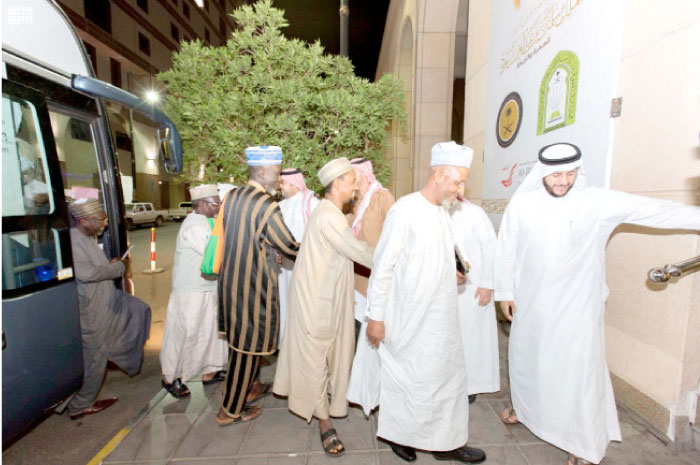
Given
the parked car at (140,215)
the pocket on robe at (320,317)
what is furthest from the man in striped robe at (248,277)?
the parked car at (140,215)

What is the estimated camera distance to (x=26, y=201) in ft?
8.07

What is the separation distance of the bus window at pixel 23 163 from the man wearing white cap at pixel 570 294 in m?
3.36

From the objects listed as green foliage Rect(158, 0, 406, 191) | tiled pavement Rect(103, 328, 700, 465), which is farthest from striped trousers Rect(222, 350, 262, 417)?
green foliage Rect(158, 0, 406, 191)

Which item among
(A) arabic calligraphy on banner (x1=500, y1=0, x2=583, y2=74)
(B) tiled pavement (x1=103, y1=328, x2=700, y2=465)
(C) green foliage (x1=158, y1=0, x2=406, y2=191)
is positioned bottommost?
(B) tiled pavement (x1=103, y1=328, x2=700, y2=465)

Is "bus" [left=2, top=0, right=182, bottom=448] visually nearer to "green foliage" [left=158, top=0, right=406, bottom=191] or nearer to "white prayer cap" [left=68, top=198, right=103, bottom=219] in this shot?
"white prayer cap" [left=68, top=198, right=103, bottom=219]

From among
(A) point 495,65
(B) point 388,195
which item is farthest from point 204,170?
(A) point 495,65

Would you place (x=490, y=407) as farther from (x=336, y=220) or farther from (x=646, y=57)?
(x=646, y=57)

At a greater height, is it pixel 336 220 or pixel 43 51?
pixel 43 51

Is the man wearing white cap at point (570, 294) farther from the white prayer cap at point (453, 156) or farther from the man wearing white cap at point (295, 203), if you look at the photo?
the man wearing white cap at point (295, 203)

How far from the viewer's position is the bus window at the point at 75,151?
3.40m

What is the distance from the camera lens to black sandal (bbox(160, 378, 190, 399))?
3.30 metres

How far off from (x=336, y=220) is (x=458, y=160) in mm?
854

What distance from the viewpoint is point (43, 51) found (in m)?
2.92

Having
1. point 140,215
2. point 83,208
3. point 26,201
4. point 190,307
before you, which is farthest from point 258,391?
point 140,215
